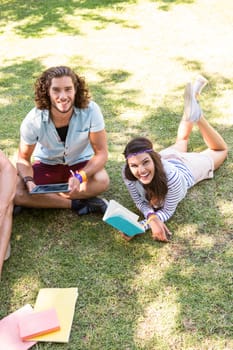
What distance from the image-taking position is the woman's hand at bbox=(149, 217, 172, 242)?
2953mm

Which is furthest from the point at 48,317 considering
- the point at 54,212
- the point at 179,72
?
the point at 179,72

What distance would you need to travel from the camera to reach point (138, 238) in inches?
119

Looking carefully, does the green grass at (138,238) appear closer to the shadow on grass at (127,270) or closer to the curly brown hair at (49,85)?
the shadow on grass at (127,270)

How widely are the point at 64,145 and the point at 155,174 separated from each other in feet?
2.06

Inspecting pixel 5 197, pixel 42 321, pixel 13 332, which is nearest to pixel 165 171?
pixel 5 197

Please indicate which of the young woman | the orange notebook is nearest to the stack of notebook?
the orange notebook

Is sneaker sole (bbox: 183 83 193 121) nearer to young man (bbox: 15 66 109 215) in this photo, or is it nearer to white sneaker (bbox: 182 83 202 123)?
white sneaker (bbox: 182 83 202 123)

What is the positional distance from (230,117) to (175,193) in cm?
149

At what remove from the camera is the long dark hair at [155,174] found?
9.50 ft

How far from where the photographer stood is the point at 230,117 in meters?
4.26

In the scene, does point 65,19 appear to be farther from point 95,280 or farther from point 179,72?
point 95,280

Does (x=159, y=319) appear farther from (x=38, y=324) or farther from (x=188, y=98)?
(x=188, y=98)

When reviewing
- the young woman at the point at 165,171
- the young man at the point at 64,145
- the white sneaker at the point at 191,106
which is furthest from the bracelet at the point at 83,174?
the white sneaker at the point at 191,106

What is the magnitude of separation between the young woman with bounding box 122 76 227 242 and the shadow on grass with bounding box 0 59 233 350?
96mm
